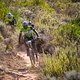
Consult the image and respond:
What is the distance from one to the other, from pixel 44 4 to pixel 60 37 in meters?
10.1

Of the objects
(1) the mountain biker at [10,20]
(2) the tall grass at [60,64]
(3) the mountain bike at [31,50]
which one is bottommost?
(1) the mountain biker at [10,20]

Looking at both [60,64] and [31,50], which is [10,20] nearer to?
[31,50]

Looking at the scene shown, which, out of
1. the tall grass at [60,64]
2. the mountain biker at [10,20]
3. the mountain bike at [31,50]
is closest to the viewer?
the tall grass at [60,64]

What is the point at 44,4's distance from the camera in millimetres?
22969

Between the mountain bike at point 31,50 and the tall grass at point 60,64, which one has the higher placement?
the tall grass at point 60,64

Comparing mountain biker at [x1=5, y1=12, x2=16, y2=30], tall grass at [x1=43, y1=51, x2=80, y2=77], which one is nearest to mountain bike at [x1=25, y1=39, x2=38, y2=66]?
tall grass at [x1=43, y1=51, x2=80, y2=77]

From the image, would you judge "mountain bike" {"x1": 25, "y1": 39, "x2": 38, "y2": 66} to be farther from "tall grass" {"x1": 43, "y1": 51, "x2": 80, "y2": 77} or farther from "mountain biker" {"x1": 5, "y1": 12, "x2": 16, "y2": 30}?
"mountain biker" {"x1": 5, "y1": 12, "x2": 16, "y2": 30}

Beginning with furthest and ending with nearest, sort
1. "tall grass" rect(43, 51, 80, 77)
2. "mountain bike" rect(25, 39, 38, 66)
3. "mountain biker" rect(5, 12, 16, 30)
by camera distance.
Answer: "mountain biker" rect(5, 12, 16, 30) < "mountain bike" rect(25, 39, 38, 66) < "tall grass" rect(43, 51, 80, 77)

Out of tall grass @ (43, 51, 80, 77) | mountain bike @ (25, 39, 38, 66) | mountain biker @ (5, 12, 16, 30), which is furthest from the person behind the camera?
mountain biker @ (5, 12, 16, 30)

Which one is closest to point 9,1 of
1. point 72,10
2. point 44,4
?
point 44,4

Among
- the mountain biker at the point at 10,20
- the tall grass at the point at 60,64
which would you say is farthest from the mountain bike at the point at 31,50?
the mountain biker at the point at 10,20

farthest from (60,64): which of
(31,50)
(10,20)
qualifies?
(10,20)

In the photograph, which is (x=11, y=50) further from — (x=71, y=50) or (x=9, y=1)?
(x=9, y=1)

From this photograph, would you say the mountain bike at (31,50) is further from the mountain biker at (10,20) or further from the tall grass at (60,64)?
the mountain biker at (10,20)
